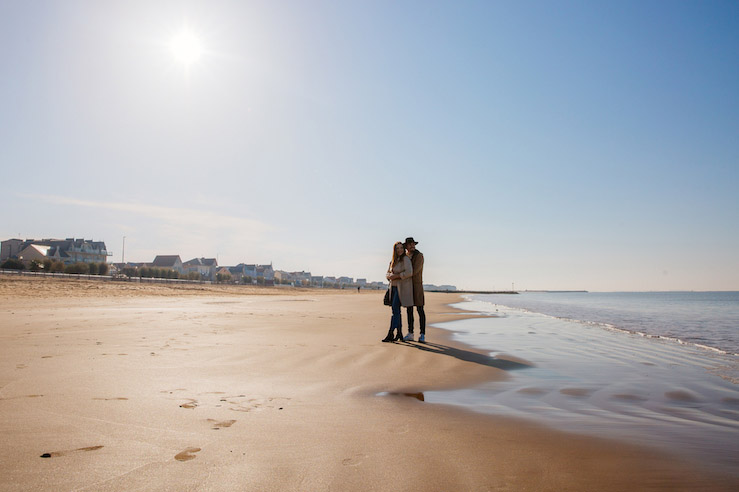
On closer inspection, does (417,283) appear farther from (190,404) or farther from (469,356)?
(190,404)

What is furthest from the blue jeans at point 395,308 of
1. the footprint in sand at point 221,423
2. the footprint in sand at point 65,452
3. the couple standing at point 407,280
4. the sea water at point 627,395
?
the footprint in sand at point 65,452

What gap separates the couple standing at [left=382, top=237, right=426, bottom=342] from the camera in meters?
8.84

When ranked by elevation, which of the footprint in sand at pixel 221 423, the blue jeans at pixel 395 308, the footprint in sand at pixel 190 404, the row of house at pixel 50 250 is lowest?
the footprint in sand at pixel 190 404

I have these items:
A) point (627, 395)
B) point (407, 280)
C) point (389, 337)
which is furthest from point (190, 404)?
point (407, 280)

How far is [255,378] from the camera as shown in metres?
4.61

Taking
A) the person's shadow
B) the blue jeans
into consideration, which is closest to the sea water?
the person's shadow

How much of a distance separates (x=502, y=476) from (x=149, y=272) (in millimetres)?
76544

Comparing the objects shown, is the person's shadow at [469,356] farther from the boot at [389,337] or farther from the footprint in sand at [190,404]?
the footprint in sand at [190,404]

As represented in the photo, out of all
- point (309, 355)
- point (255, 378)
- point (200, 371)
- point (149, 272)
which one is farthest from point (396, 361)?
point (149, 272)

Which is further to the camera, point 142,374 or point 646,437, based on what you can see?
point 142,374

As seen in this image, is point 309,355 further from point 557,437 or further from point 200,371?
point 557,437

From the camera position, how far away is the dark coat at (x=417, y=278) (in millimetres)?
8930

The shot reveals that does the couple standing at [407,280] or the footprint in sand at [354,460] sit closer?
the footprint in sand at [354,460]

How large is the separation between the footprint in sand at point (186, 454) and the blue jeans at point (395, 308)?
6.18 meters
